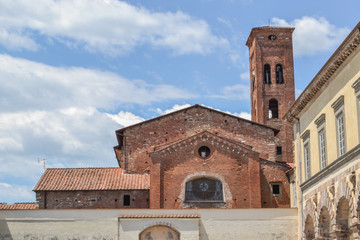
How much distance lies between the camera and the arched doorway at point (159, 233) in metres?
29.3

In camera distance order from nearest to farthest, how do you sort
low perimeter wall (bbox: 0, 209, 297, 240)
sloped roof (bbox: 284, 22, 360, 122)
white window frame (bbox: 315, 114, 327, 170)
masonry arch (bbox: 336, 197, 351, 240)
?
sloped roof (bbox: 284, 22, 360, 122) → masonry arch (bbox: 336, 197, 351, 240) → white window frame (bbox: 315, 114, 327, 170) → low perimeter wall (bbox: 0, 209, 297, 240)

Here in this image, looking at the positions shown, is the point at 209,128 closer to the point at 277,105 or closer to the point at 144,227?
the point at 144,227

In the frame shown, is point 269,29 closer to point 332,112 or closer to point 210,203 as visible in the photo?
point 210,203

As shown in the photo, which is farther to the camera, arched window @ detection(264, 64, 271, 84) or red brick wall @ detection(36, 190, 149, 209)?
arched window @ detection(264, 64, 271, 84)

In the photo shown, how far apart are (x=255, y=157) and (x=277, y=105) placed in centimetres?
1619

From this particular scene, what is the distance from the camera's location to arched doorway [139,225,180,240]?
29344 millimetres

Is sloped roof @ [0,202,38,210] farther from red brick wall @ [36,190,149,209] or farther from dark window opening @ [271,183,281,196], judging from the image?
dark window opening @ [271,183,281,196]

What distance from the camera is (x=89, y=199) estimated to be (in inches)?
1334

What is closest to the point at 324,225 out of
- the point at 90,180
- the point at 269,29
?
the point at 90,180

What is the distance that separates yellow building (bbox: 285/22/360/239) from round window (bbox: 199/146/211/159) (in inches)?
322

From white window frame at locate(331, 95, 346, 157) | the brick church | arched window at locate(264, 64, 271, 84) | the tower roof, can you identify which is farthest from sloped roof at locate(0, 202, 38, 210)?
white window frame at locate(331, 95, 346, 157)

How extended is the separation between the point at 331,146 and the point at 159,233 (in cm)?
1144

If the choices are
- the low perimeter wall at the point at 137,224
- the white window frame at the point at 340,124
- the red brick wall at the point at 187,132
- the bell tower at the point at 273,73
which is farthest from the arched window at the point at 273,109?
the white window frame at the point at 340,124

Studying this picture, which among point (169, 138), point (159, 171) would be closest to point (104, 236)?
point (159, 171)
